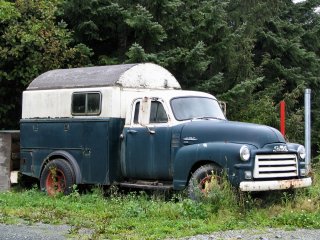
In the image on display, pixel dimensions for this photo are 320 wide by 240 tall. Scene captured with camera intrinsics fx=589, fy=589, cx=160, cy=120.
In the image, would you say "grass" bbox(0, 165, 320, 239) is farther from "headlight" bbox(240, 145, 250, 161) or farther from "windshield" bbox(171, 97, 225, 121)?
"windshield" bbox(171, 97, 225, 121)

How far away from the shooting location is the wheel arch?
43.1 ft

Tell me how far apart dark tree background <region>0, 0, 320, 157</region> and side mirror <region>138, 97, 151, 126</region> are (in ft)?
15.5

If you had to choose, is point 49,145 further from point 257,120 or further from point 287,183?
point 257,120

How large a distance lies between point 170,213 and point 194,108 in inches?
120

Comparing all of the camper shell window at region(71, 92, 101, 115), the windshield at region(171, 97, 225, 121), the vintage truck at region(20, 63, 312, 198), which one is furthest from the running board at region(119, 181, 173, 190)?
the camper shell window at region(71, 92, 101, 115)

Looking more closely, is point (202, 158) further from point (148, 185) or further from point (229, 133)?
point (148, 185)

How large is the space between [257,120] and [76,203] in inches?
402

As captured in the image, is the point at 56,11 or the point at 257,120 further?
the point at 257,120

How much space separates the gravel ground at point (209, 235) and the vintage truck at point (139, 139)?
1556 mm

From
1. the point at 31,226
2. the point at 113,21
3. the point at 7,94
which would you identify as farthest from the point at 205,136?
the point at 7,94

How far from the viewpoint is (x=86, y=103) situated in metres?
13.2

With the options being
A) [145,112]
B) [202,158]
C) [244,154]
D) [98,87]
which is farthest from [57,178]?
[244,154]

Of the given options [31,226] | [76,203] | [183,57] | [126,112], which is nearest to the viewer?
[31,226]

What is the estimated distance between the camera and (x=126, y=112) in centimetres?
1280
